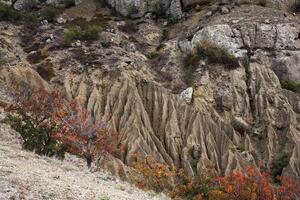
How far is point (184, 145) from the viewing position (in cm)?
5434

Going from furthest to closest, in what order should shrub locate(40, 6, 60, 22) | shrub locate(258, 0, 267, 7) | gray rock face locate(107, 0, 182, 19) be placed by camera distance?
gray rock face locate(107, 0, 182, 19)
shrub locate(40, 6, 60, 22)
shrub locate(258, 0, 267, 7)

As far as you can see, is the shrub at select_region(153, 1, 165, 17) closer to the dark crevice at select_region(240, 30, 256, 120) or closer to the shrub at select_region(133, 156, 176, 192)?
the dark crevice at select_region(240, 30, 256, 120)

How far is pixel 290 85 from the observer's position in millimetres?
64312

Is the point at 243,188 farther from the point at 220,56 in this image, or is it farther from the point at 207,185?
the point at 220,56

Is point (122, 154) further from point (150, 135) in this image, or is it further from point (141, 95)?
point (141, 95)

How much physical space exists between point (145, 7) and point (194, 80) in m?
28.7

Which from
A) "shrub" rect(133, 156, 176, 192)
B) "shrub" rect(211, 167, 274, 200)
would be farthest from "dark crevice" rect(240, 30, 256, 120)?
"shrub" rect(133, 156, 176, 192)

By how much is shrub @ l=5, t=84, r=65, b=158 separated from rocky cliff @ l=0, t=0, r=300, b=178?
36.4 ft

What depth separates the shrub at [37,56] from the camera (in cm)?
6506

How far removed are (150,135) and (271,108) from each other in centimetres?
1657

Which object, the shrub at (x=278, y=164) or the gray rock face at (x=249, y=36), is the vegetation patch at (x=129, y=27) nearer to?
the gray rock face at (x=249, y=36)

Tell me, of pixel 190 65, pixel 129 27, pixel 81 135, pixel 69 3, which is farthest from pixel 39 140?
pixel 69 3

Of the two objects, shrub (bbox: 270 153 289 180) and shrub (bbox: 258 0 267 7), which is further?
shrub (bbox: 258 0 267 7)

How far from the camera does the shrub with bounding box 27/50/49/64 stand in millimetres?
65062
